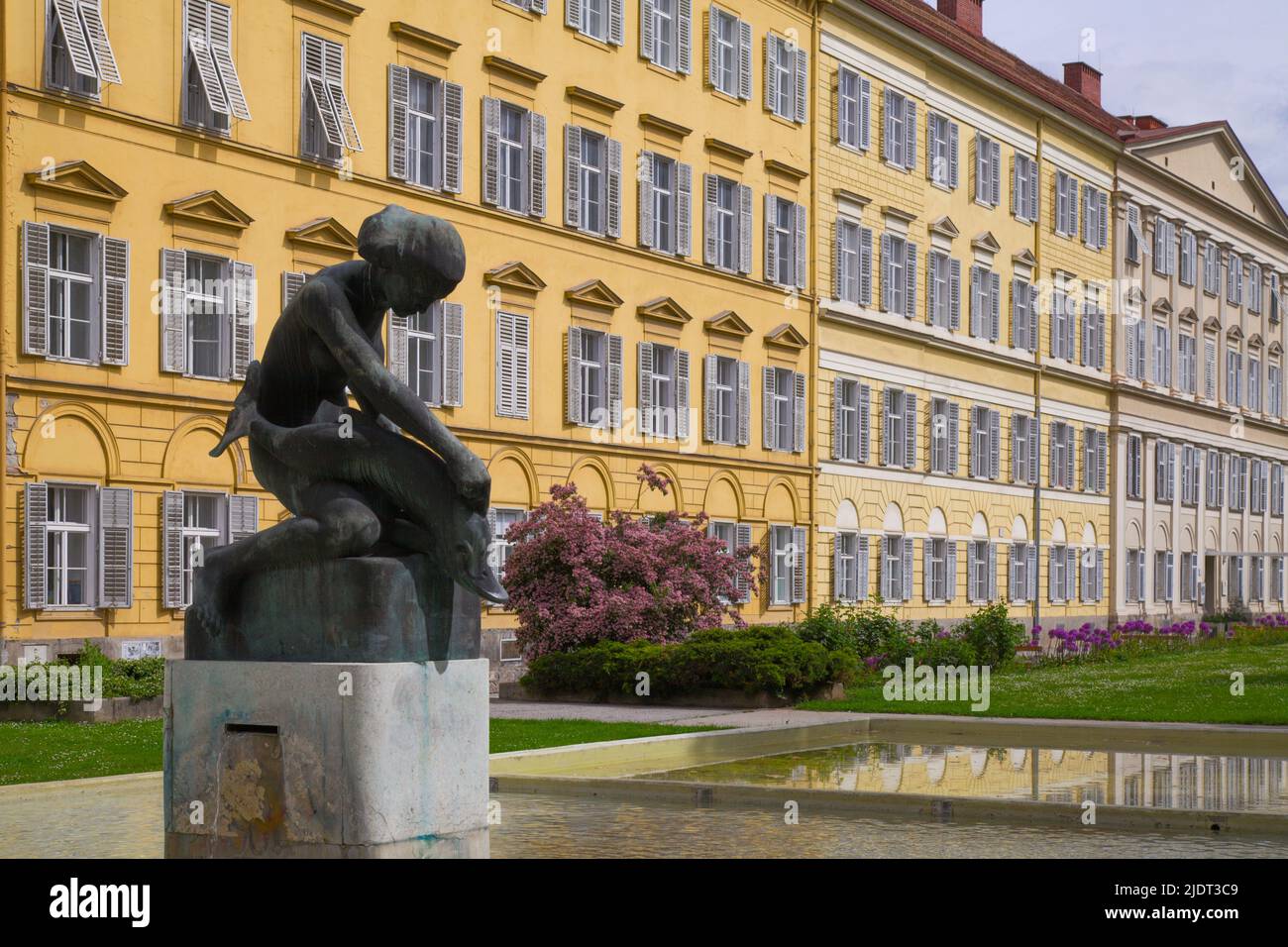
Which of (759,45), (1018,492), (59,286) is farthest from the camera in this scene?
(1018,492)

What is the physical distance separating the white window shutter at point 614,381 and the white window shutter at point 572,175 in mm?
2554

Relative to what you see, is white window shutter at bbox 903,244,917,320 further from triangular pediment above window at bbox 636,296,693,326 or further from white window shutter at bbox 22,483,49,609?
white window shutter at bbox 22,483,49,609

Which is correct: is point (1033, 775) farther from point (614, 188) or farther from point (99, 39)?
point (614, 188)

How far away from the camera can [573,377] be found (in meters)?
35.8

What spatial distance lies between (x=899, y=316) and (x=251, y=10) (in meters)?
24.4

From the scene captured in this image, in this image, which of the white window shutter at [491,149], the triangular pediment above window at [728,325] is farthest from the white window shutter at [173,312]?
the triangular pediment above window at [728,325]

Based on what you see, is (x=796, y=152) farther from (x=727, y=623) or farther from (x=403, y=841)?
Answer: (x=403, y=841)

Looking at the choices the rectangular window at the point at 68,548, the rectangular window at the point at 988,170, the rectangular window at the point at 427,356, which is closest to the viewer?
the rectangular window at the point at 68,548

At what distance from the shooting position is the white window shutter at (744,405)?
4131 cm

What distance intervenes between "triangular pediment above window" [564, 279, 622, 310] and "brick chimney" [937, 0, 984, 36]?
2344 centimetres

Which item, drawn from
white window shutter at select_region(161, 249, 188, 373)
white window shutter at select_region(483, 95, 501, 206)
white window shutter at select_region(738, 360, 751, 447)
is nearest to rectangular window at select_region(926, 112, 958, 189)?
white window shutter at select_region(738, 360, 751, 447)

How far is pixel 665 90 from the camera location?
39.2 meters

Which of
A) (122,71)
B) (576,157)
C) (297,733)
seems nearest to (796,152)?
(576,157)

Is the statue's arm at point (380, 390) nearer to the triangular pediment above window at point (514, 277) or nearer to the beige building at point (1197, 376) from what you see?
the triangular pediment above window at point (514, 277)
